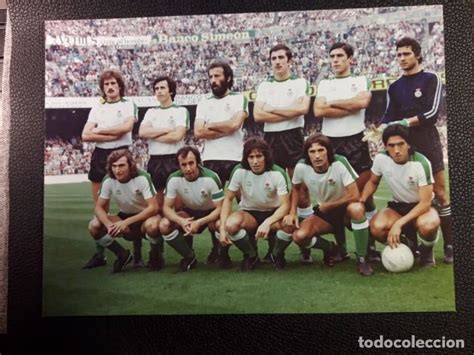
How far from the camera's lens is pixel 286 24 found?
4.51 ft

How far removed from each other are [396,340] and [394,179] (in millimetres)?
428

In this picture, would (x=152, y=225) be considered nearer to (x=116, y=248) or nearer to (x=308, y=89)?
(x=116, y=248)

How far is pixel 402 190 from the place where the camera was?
4.39 feet

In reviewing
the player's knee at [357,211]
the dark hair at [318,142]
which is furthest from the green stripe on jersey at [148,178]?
the player's knee at [357,211]

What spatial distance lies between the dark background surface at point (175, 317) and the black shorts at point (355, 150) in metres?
0.23

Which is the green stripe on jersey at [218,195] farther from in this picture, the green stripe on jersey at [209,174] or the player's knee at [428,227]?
the player's knee at [428,227]

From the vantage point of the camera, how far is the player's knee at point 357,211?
1342 millimetres

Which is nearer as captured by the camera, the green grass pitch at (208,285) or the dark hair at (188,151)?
the green grass pitch at (208,285)

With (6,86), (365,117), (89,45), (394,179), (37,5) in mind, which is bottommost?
(394,179)

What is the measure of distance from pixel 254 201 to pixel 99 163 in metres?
0.47

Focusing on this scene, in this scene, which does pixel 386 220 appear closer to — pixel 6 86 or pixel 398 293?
pixel 398 293

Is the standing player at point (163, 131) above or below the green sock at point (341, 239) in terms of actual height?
above

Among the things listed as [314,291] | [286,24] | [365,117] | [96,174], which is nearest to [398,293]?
[314,291]

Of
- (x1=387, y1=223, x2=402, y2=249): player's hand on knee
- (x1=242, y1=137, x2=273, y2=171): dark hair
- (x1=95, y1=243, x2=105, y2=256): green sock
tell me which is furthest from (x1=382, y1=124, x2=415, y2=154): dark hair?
(x1=95, y1=243, x2=105, y2=256): green sock
